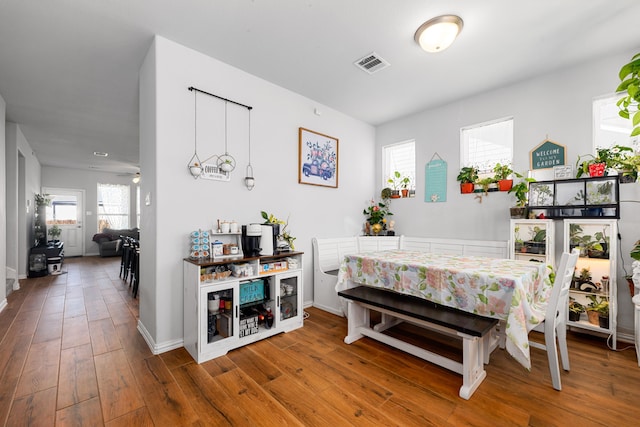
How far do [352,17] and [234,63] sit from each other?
1.33m

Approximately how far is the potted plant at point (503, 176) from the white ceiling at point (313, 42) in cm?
100

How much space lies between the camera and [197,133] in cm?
267

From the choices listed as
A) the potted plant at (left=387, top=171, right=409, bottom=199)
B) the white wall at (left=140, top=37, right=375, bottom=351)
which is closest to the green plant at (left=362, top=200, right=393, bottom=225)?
the potted plant at (left=387, top=171, right=409, bottom=199)

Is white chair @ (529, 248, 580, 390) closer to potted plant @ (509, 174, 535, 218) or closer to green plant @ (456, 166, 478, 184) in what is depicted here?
potted plant @ (509, 174, 535, 218)

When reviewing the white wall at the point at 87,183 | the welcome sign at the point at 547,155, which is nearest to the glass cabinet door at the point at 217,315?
the welcome sign at the point at 547,155

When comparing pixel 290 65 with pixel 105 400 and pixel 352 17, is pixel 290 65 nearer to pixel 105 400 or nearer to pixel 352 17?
pixel 352 17

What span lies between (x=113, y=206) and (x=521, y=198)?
10.7 m

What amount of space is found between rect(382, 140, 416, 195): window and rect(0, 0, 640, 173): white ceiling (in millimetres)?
789

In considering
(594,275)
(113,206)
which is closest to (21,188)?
(113,206)

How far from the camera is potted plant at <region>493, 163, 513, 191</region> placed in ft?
10.6

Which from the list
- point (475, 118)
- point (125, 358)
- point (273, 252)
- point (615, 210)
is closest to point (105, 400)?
point (125, 358)

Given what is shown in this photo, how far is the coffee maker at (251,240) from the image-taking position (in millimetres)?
2754

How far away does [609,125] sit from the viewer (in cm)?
274

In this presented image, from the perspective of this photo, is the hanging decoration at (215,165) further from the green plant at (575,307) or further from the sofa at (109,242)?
the sofa at (109,242)
